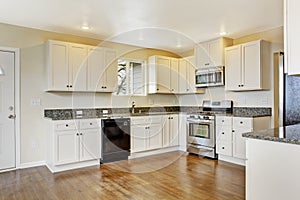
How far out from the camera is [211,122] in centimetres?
475

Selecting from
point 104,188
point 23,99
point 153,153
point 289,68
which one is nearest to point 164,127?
point 153,153

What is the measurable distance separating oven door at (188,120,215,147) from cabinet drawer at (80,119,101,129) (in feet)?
6.99

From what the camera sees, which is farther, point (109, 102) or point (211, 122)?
point (109, 102)

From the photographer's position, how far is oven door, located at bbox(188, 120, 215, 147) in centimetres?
476

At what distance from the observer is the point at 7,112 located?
3.98 metres


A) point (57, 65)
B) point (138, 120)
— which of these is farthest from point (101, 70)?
point (138, 120)

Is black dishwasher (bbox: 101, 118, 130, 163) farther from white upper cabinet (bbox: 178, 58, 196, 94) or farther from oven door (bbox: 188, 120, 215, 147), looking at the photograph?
white upper cabinet (bbox: 178, 58, 196, 94)

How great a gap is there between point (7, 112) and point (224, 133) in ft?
13.2

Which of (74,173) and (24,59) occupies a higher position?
(24,59)

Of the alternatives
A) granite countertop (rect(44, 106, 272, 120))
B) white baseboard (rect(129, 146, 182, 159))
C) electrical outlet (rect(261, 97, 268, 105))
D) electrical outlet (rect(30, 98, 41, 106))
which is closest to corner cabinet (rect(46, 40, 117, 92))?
electrical outlet (rect(30, 98, 41, 106))

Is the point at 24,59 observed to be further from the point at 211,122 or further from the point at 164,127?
the point at 211,122

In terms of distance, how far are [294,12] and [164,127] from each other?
4003 mm

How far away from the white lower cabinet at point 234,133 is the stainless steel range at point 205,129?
0.45 ft

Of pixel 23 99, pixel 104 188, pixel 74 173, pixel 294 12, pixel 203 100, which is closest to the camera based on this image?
pixel 294 12
